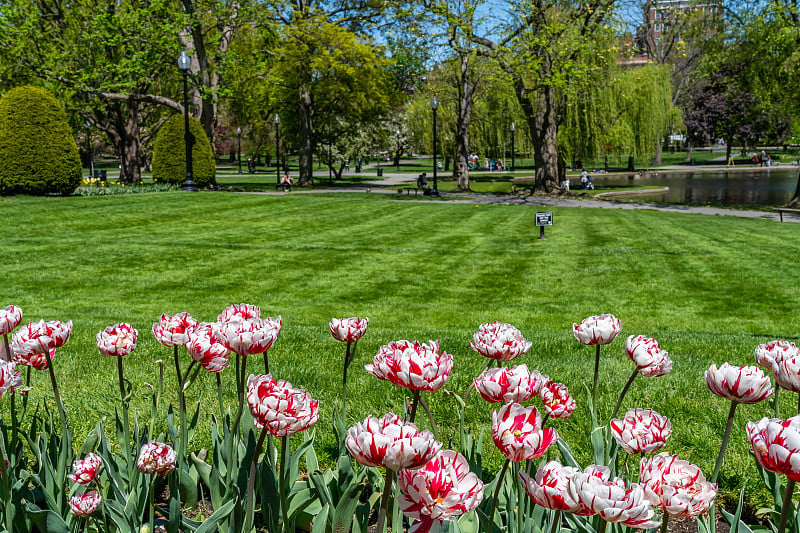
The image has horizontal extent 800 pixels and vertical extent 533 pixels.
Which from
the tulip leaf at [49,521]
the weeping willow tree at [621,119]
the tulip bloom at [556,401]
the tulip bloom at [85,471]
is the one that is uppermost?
the weeping willow tree at [621,119]

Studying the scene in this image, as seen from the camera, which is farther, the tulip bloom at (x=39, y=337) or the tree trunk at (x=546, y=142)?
the tree trunk at (x=546, y=142)

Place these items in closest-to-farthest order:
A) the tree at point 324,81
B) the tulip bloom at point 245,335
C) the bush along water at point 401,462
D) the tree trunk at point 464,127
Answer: the bush along water at point 401,462 → the tulip bloom at point 245,335 → the tree at point 324,81 → the tree trunk at point 464,127

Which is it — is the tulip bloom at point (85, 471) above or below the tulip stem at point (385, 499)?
below

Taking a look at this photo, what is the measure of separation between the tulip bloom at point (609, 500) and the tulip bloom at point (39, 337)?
1819 millimetres

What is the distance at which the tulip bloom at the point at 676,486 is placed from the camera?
1609mm

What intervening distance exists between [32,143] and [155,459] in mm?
20562

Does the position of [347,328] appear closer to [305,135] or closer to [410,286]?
[410,286]

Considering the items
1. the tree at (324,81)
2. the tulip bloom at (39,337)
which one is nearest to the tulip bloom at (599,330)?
the tulip bloom at (39,337)

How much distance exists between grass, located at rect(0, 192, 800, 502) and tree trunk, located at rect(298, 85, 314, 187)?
585 inches

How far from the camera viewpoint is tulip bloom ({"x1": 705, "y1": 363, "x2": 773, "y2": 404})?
177 centimetres

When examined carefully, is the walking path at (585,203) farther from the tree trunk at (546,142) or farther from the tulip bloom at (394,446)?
the tulip bloom at (394,446)

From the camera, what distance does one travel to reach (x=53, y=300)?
29.2 ft

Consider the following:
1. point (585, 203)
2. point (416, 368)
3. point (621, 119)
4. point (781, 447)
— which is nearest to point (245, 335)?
point (416, 368)

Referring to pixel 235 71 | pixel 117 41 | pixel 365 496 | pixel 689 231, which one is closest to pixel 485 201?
pixel 689 231
